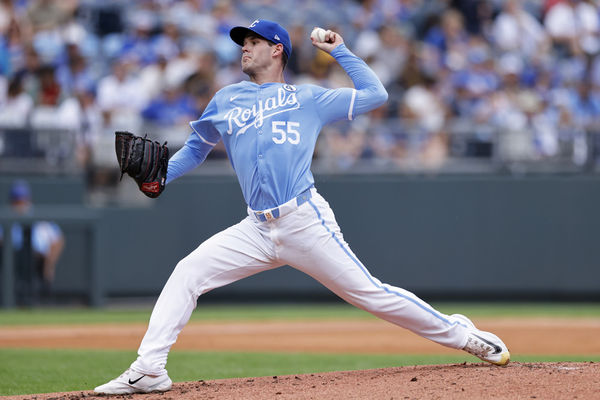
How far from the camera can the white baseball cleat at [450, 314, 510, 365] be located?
4.99 m

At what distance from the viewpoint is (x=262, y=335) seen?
9.21m

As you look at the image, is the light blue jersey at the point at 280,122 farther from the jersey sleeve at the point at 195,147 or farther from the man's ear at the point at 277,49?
the man's ear at the point at 277,49

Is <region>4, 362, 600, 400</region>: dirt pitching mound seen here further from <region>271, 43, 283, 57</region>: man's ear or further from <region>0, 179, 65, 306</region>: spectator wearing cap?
<region>0, 179, 65, 306</region>: spectator wearing cap

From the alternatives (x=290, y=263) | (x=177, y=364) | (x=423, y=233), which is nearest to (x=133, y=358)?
(x=177, y=364)

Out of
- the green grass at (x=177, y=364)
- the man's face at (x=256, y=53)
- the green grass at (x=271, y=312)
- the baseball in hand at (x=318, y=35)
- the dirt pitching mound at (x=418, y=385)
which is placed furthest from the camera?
the green grass at (x=271, y=312)

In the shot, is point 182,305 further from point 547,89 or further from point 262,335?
point 547,89

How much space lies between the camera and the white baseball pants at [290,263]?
472 cm

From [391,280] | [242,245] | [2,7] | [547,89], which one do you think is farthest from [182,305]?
[2,7]

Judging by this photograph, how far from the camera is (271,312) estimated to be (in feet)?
37.5

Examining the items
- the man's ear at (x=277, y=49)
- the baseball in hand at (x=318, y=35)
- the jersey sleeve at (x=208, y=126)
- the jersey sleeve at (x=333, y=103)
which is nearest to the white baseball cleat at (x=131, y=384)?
the jersey sleeve at (x=208, y=126)

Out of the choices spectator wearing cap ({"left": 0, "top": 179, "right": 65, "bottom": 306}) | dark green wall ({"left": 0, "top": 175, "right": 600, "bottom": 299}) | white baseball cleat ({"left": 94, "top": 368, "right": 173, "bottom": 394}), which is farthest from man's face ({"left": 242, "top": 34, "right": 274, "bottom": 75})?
spectator wearing cap ({"left": 0, "top": 179, "right": 65, "bottom": 306})

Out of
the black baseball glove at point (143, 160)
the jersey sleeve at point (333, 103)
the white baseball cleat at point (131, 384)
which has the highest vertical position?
the jersey sleeve at point (333, 103)

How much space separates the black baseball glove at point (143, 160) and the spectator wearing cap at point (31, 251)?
6904 mm

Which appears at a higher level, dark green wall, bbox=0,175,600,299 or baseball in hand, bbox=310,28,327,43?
baseball in hand, bbox=310,28,327,43
